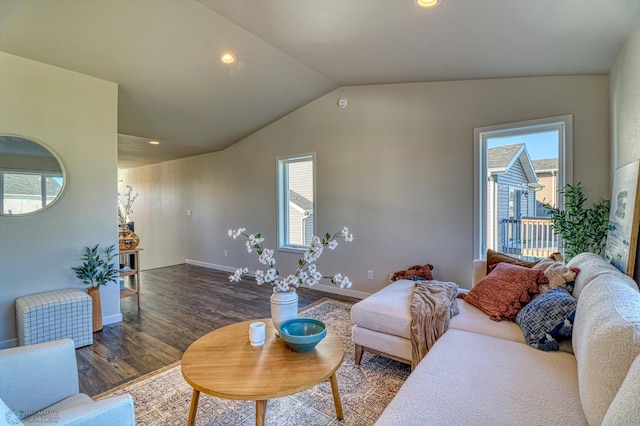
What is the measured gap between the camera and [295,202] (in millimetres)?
5090

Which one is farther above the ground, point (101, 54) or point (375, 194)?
point (101, 54)

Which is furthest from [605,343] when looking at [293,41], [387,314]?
[293,41]

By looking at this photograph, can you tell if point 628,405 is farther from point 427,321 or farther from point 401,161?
point 401,161

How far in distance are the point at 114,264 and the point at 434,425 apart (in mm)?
3584

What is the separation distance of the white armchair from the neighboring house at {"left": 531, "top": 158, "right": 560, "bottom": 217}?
11.8 feet

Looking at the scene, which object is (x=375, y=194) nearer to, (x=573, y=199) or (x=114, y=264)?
(x=573, y=199)

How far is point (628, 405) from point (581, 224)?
2367 millimetres

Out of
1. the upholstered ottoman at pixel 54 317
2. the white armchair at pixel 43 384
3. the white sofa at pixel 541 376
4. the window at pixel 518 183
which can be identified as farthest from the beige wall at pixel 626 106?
the upholstered ottoman at pixel 54 317

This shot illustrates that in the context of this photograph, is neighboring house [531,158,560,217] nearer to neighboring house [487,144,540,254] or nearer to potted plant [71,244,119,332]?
neighboring house [487,144,540,254]

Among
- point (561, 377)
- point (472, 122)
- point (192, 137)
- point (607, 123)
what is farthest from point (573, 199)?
point (192, 137)

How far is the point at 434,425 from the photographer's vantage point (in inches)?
43.6

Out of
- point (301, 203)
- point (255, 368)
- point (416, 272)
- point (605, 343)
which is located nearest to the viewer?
point (605, 343)

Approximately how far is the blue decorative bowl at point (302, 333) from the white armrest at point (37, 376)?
3.26ft

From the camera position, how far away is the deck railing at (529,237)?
310 cm
